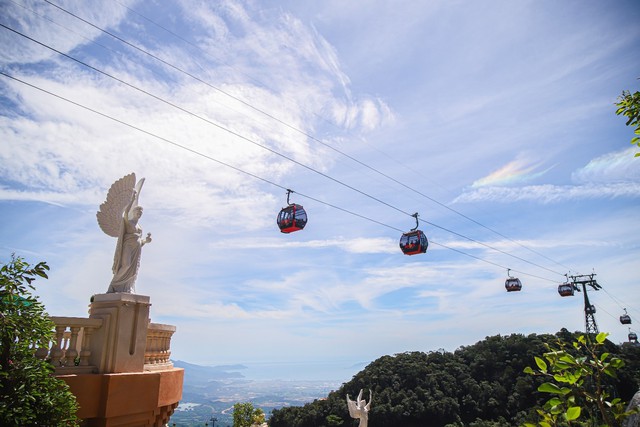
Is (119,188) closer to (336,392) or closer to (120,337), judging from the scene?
(120,337)

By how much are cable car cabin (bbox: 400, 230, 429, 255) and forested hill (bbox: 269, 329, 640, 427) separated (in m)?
22.8

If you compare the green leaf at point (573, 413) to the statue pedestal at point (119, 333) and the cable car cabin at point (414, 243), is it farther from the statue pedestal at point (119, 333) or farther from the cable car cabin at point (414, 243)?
the cable car cabin at point (414, 243)

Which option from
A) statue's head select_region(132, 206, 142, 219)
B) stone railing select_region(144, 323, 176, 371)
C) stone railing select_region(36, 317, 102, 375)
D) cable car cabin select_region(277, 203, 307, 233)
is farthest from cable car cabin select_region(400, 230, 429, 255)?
stone railing select_region(36, 317, 102, 375)

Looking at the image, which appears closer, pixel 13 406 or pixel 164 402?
pixel 13 406

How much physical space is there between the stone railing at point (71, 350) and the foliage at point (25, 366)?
0.85m

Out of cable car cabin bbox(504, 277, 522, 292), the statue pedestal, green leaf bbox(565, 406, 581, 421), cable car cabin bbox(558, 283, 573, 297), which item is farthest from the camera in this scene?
cable car cabin bbox(558, 283, 573, 297)

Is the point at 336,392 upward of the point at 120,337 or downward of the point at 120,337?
downward

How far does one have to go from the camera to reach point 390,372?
39562 mm

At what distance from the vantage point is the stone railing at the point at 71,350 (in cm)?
551

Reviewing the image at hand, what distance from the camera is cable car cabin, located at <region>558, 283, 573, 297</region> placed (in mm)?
25562

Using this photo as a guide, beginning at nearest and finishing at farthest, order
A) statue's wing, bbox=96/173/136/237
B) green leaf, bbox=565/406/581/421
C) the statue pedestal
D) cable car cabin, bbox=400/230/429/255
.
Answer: green leaf, bbox=565/406/581/421 < the statue pedestal < statue's wing, bbox=96/173/136/237 < cable car cabin, bbox=400/230/429/255

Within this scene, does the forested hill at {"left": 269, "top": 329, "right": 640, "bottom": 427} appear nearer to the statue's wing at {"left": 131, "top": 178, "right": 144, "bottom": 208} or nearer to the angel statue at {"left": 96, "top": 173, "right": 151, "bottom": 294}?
the angel statue at {"left": 96, "top": 173, "right": 151, "bottom": 294}

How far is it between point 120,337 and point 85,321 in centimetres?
54

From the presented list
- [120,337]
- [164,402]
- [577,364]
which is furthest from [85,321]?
[577,364]
